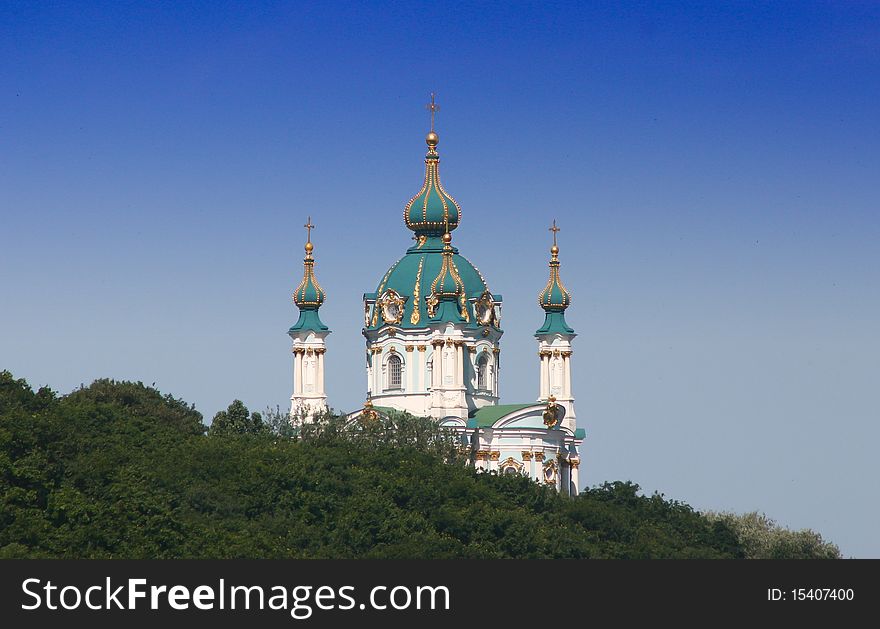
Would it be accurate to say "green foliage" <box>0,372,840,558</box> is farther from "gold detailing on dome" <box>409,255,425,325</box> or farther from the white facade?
the white facade

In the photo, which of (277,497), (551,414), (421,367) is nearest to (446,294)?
(421,367)

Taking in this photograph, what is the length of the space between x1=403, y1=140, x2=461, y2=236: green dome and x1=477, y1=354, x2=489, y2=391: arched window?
18.2ft

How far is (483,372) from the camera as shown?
350 ft

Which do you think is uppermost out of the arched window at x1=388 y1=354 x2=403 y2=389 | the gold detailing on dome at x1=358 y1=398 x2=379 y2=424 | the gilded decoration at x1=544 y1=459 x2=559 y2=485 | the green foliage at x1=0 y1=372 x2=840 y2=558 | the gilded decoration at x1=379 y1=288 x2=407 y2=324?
the gilded decoration at x1=379 y1=288 x2=407 y2=324

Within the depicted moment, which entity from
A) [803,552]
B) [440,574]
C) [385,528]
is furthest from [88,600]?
[803,552]

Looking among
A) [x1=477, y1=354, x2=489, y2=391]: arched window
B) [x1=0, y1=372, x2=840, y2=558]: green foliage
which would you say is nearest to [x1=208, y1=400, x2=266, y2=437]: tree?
[x1=0, y1=372, x2=840, y2=558]: green foliage

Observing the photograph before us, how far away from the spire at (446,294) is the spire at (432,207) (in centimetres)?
258

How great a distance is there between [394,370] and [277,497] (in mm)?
29201

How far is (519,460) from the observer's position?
334 feet

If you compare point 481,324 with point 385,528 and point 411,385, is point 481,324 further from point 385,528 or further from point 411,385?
point 385,528

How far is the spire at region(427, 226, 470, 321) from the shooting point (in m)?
103

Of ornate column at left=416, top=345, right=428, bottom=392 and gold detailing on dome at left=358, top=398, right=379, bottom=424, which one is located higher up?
ornate column at left=416, top=345, right=428, bottom=392

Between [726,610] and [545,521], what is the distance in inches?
1392

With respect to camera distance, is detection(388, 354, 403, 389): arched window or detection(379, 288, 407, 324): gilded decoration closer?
detection(379, 288, 407, 324): gilded decoration
